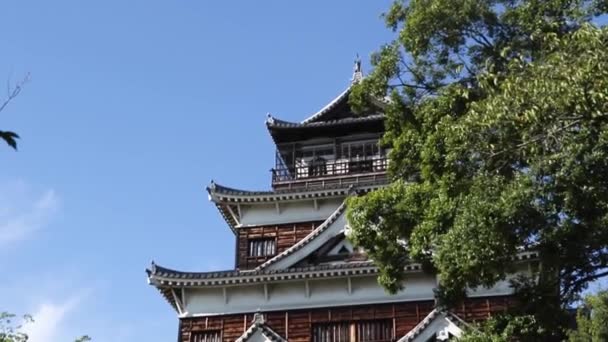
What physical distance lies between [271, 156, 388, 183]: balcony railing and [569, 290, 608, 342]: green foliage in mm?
12958

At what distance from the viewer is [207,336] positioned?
2580 cm

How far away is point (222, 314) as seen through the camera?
25906 millimetres

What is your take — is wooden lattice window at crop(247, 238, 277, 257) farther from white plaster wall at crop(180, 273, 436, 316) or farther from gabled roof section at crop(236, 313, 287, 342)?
gabled roof section at crop(236, 313, 287, 342)

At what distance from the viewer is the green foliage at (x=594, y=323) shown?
15369 mm

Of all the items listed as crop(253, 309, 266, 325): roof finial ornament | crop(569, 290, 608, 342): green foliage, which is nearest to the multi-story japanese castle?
crop(253, 309, 266, 325): roof finial ornament

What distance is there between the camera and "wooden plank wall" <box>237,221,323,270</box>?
28031 mm

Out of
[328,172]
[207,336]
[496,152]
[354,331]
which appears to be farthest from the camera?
[328,172]

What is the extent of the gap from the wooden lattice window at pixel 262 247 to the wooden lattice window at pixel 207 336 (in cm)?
343

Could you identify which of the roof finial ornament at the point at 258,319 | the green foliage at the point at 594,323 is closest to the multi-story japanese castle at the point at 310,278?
the roof finial ornament at the point at 258,319

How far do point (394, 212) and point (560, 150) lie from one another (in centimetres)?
416

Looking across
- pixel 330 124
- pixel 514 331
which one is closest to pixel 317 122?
pixel 330 124

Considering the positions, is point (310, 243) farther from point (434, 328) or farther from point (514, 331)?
point (514, 331)

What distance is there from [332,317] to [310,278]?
4.49 feet

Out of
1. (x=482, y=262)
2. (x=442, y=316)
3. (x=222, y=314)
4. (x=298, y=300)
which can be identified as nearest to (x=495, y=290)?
(x=442, y=316)
